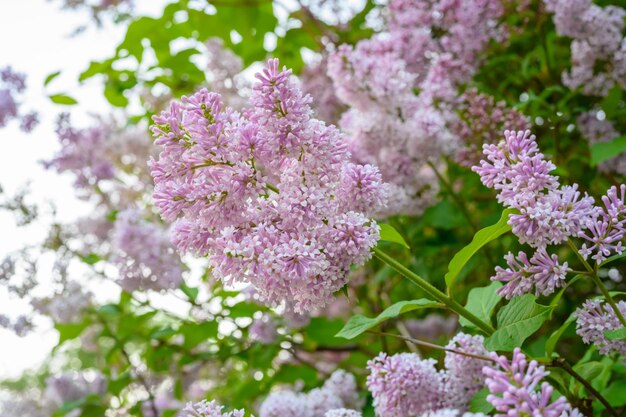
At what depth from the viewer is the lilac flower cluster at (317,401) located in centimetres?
193

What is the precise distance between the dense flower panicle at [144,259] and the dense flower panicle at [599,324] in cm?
163

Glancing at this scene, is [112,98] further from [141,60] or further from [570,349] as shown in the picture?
[570,349]

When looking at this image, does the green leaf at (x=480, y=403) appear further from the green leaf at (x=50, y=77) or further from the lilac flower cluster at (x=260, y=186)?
the green leaf at (x=50, y=77)

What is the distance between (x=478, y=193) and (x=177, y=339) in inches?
67.6

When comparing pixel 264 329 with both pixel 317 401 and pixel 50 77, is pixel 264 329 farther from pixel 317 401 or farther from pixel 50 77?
pixel 50 77

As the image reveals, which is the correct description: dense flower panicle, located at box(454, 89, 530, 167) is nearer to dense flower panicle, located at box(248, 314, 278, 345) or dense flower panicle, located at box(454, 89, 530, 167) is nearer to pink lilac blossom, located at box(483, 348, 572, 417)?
dense flower panicle, located at box(248, 314, 278, 345)

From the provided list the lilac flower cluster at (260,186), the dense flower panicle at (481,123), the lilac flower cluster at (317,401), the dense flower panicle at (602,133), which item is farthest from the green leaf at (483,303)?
the dense flower panicle at (602,133)

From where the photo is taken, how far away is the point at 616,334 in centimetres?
121

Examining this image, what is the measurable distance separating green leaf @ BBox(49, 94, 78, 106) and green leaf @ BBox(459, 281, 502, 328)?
252 centimetres

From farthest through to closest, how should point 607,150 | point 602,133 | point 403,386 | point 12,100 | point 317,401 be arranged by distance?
point 12,100, point 602,133, point 607,150, point 317,401, point 403,386

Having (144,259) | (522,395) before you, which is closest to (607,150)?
(522,395)

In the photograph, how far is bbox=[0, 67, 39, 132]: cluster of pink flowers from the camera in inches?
125

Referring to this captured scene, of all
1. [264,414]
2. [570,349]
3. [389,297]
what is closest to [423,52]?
[389,297]

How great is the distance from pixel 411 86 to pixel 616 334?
122cm
